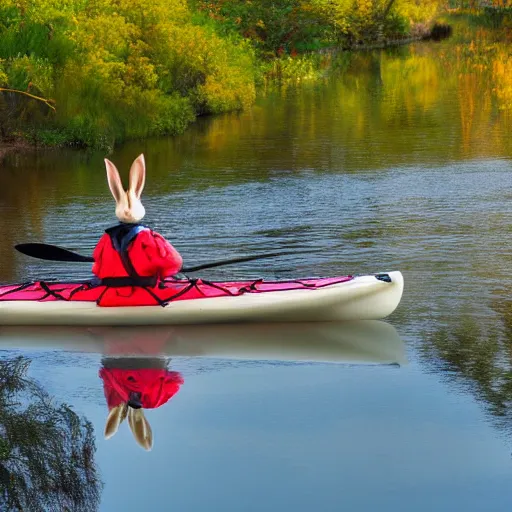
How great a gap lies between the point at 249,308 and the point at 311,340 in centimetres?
54

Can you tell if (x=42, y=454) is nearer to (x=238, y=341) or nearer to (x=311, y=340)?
(x=238, y=341)

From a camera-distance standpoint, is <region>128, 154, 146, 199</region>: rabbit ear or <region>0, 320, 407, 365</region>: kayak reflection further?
<region>128, 154, 146, 199</region>: rabbit ear

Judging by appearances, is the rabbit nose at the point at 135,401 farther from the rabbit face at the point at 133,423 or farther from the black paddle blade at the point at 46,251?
the black paddle blade at the point at 46,251

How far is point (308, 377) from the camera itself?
28.7ft

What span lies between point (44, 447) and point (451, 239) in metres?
6.53

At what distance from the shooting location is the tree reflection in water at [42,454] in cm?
674

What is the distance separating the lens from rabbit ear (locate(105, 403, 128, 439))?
7777 mm

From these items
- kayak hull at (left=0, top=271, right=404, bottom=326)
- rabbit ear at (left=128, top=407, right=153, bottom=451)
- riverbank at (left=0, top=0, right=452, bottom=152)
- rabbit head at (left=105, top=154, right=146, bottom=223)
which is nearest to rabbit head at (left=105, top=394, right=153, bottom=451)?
A: rabbit ear at (left=128, top=407, right=153, bottom=451)

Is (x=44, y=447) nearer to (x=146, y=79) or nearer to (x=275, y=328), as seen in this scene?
(x=275, y=328)

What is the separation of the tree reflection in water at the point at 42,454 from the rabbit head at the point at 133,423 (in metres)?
0.14

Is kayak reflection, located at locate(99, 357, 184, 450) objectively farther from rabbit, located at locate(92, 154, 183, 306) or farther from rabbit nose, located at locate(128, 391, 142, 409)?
rabbit, located at locate(92, 154, 183, 306)

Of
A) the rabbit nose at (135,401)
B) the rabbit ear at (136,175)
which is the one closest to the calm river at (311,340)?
the rabbit nose at (135,401)

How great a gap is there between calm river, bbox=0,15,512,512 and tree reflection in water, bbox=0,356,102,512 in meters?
0.06

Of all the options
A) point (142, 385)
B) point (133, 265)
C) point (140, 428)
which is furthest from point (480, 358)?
point (133, 265)
